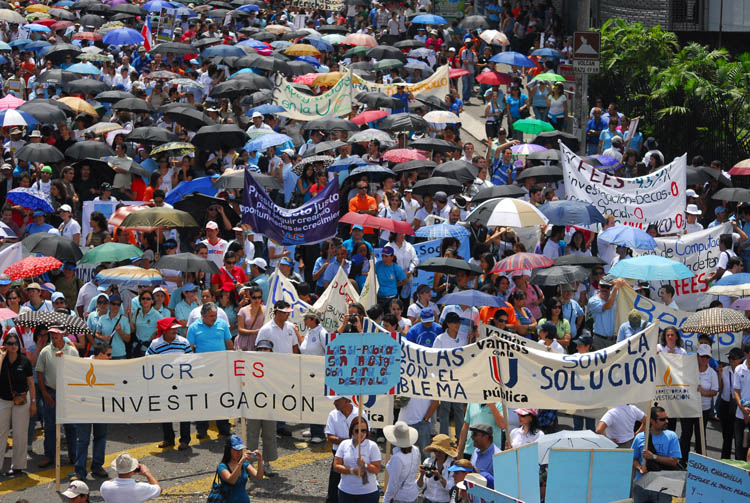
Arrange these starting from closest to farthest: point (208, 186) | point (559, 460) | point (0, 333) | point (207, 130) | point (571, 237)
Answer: point (559, 460) < point (0, 333) < point (571, 237) < point (208, 186) < point (207, 130)

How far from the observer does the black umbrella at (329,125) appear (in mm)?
23875

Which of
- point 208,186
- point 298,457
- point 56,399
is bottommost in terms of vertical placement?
point 298,457

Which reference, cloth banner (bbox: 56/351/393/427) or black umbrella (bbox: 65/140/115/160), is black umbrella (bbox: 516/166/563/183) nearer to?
black umbrella (bbox: 65/140/115/160)

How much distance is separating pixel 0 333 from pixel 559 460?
752cm

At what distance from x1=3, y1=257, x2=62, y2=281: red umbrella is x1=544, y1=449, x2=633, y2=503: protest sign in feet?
25.8

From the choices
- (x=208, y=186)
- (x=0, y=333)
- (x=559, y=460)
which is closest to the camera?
(x=559, y=460)

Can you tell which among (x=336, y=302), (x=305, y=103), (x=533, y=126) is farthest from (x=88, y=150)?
(x=533, y=126)

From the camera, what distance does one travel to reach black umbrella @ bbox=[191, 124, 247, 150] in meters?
23.0

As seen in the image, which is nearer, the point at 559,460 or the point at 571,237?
the point at 559,460

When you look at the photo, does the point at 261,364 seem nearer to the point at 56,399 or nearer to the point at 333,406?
the point at 333,406

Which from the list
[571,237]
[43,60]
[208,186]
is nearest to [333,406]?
[571,237]

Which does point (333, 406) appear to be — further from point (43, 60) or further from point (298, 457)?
point (43, 60)

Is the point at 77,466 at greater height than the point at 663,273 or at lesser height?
lesser

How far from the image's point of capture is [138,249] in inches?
700
